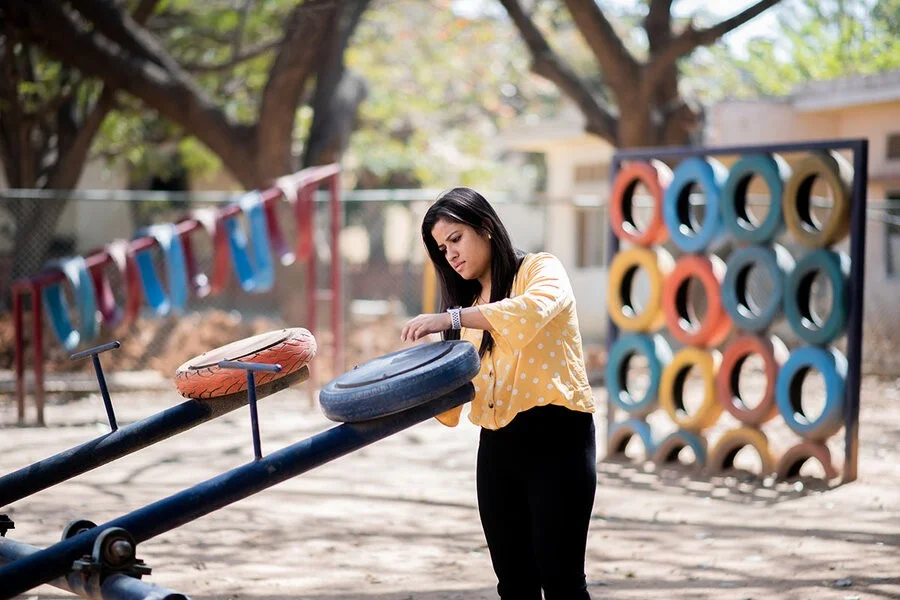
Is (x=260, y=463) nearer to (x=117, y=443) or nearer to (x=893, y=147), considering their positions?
(x=117, y=443)

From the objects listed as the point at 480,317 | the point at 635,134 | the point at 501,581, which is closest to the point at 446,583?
the point at 501,581

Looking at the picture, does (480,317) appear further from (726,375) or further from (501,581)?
(726,375)

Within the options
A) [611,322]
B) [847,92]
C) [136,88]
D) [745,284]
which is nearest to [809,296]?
[745,284]

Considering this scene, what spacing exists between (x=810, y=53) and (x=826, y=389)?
64.6 feet

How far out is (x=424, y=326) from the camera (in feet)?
9.07

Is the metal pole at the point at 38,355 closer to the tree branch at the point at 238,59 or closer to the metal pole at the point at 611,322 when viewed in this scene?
the metal pole at the point at 611,322

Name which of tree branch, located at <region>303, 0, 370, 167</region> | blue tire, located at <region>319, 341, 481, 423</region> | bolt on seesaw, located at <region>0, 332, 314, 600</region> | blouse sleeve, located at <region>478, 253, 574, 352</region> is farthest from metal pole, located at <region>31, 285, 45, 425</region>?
blouse sleeve, located at <region>478, 253, 574, 352</region>

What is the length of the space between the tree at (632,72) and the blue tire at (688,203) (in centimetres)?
327

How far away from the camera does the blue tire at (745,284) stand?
21.0 feet

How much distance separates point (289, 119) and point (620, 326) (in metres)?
5.65

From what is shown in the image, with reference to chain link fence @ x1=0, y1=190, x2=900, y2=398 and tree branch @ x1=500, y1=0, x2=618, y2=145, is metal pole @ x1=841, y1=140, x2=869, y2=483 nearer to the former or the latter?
chain link fence @ x1=0, y1=190, x2=900, y2=398

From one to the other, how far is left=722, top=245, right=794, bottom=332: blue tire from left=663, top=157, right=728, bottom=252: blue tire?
0.22 m

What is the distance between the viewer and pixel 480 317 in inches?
110

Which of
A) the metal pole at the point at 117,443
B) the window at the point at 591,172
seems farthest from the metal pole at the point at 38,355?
the window at the point at 591,172
